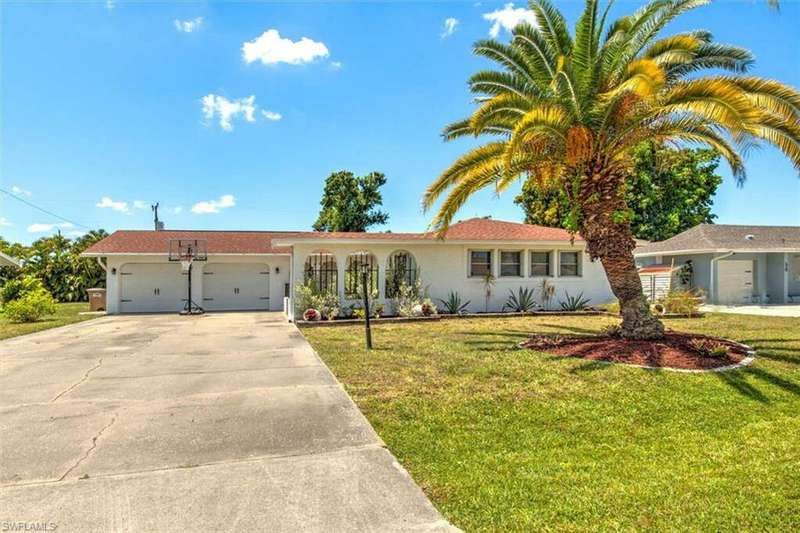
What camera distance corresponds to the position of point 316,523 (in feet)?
9.98

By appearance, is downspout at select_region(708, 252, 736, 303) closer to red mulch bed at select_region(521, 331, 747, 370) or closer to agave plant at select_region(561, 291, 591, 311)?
agave plant at select_region(561, 291, 591, 311)

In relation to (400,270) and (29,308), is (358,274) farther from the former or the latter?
(29,308)

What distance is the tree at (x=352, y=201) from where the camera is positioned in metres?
38.1

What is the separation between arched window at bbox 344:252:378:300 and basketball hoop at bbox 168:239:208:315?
7.17m

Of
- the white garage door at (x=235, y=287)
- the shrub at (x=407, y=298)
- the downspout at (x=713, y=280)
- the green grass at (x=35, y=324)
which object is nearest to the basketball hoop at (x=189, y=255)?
the white garage door at (x=235, y=287)

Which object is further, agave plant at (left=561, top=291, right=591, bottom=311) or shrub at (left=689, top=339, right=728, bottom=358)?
agave plant at (left=561, top=291, right=591, bottom=311)

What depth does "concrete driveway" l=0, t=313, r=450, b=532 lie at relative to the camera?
10.3 feet

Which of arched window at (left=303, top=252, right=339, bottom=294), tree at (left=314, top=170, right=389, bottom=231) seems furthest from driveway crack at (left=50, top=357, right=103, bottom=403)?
tree at (left=314, top=170, right=389, bottom=231)

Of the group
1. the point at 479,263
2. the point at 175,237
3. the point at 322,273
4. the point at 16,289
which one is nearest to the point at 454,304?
the point at 479,263

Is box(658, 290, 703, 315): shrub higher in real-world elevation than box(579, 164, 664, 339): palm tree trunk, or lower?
lower

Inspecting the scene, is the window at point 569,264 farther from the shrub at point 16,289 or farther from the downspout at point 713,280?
the shrub at point 16,289

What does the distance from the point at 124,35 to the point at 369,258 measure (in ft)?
34.0

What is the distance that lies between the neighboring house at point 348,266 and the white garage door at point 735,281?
24.3 feet

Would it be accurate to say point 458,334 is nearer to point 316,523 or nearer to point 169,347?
point 169,347
